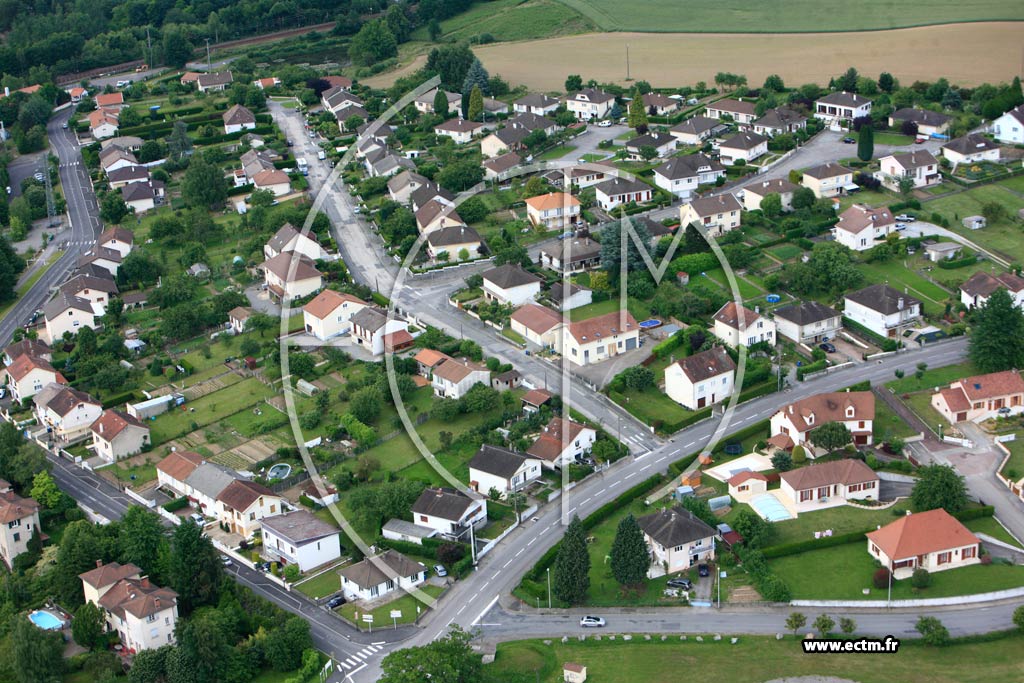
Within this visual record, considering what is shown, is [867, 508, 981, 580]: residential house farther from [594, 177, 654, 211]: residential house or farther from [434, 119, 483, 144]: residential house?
[434, 119, 483, 144]: residential house

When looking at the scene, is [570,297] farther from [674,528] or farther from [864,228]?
[674,528]

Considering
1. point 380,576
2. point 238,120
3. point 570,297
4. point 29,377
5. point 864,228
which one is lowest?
point 380,576

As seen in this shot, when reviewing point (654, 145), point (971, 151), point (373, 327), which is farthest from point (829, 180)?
point (373, 327)

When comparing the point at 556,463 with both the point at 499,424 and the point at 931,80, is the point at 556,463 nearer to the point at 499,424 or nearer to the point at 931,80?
the point at 499,424

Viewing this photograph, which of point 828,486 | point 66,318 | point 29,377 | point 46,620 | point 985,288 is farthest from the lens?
point 66,318

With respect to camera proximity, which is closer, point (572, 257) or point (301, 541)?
point (301, 541)

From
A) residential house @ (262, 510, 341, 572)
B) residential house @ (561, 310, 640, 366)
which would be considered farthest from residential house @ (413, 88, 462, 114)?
residential house @ (262, 510, 341, 572)

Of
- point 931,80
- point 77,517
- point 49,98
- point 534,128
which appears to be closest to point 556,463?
point 77,517

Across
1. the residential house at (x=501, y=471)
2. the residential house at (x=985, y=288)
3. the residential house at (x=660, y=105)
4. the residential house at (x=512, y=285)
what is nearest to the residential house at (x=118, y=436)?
the residential house at (x=501, y=471)
